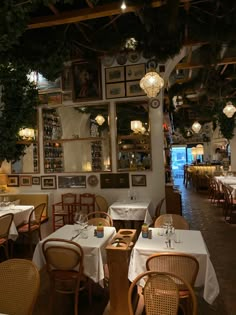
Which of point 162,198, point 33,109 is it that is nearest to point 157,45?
point 33,109

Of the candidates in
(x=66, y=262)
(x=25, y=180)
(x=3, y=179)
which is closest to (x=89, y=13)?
(x=66, y=262)

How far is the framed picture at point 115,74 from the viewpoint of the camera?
5934 millimetres

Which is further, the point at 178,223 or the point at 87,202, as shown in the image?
the point at 87,202

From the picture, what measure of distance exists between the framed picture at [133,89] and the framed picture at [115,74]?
→ 0.21 m

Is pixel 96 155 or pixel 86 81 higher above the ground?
pixel 86 81

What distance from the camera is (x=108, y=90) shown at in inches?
236

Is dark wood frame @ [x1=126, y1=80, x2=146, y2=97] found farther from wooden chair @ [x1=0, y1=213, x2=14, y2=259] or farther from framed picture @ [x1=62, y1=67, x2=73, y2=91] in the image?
wooden chair @ [x1=0, y1=213, x2=14, y2=259]

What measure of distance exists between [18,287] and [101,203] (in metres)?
3.69

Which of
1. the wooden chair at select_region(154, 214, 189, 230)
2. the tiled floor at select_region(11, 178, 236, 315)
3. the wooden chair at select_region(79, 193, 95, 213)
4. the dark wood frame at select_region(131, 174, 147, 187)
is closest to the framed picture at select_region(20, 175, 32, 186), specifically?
the tiled floor at select_region(11, 178, 236, 315)

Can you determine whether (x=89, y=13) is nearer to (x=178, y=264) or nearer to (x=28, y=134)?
(x=28, y=134)

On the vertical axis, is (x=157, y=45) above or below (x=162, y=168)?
above

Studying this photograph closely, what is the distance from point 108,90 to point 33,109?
2001 mm

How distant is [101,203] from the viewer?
5.74m

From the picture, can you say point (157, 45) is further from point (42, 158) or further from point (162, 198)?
point (42, 158)
